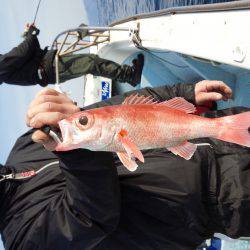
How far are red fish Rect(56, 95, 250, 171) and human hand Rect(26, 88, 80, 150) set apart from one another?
0.14 meters

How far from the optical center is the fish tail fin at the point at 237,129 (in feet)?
4.34

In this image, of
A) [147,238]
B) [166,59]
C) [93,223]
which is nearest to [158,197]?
[147,238]

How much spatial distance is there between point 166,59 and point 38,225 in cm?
325

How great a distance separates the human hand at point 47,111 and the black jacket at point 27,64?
13.0 ft

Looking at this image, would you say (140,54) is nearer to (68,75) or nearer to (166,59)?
(166,59)

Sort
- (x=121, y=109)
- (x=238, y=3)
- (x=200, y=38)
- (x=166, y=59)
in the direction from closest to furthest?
(x=121, y=109) < (x=238, y=3) < (x=200, y=38) < (x=166, y=59)

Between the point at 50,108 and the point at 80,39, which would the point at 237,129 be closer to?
the point at 50,108

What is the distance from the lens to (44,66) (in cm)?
556

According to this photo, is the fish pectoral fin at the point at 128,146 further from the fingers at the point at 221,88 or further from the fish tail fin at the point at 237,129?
the fingers at the point at 221,88

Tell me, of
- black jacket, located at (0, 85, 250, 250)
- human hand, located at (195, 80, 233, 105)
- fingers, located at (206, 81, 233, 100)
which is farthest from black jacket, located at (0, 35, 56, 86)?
fingers, located at (206, 81, 233, 100)

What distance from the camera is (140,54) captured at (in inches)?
215

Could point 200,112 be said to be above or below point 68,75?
above

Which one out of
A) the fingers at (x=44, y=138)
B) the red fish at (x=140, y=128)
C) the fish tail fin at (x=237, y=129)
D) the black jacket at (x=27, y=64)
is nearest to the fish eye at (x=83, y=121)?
the red fish at (x=140, y=128)

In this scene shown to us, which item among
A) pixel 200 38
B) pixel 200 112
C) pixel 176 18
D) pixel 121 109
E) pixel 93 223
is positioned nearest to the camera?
pixel 121 109
